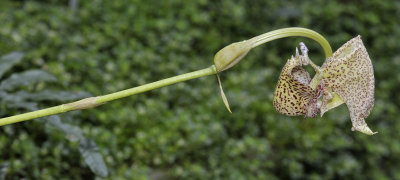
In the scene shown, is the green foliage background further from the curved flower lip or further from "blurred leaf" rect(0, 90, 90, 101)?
the curved flower lip

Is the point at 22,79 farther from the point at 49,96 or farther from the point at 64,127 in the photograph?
the point at 64,127

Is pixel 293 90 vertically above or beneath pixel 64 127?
above

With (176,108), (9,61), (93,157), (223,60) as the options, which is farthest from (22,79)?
(223,60)

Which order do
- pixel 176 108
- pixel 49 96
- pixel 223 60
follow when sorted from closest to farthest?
pixel 223 60 < pixel 49 96 < pixel 176 108

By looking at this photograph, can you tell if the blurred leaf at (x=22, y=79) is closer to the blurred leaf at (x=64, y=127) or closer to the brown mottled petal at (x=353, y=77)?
the blurred leaf at (x=64, y=127)

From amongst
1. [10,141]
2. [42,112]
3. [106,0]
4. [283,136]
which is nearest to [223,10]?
[106,0]

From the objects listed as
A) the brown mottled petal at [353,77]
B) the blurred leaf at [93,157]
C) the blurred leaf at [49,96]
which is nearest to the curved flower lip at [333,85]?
the brown mottled petal at [353,77]

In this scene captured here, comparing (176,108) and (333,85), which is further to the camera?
(176,108)
